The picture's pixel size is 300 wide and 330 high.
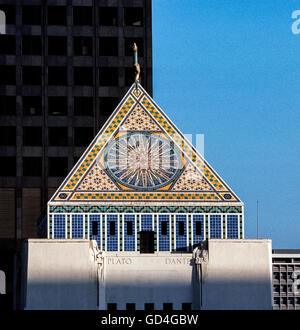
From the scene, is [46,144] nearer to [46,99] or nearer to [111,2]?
[46,99]

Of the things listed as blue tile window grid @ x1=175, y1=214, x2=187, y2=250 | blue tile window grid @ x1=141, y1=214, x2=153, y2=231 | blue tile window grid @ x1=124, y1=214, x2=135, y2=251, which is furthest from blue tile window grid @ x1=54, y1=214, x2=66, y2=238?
blue tile window grid @ x1=175, y1=214, x2=187, y2=250

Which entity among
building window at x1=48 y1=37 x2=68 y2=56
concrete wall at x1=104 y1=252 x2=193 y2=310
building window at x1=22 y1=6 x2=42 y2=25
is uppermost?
building window at x1=22 y1=6 x2=42 y2=25

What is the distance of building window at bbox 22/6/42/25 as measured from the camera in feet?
320

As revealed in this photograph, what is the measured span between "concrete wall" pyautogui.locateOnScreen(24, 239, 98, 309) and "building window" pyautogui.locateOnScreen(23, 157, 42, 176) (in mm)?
36459

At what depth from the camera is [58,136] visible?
320ft

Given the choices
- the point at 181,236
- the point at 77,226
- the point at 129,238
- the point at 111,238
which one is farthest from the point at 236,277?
the point at 77,226

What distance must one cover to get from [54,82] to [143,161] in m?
34.9

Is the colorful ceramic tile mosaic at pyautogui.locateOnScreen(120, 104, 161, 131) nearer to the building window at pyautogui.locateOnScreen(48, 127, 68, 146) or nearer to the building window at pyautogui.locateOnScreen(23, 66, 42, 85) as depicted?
the building window at pyautogui.locateOnScreen(48, 127, 68, 146)

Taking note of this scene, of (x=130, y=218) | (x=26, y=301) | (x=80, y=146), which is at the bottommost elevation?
(x=26, y=301)

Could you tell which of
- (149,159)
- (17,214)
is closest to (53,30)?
(17,214)

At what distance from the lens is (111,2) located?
324 feet

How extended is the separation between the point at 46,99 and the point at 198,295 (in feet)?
130

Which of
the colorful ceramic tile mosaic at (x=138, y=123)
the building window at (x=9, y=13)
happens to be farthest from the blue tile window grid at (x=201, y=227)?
the building window at (x=9, y=13)

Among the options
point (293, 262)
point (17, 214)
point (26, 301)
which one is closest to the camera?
point (26, 301)
